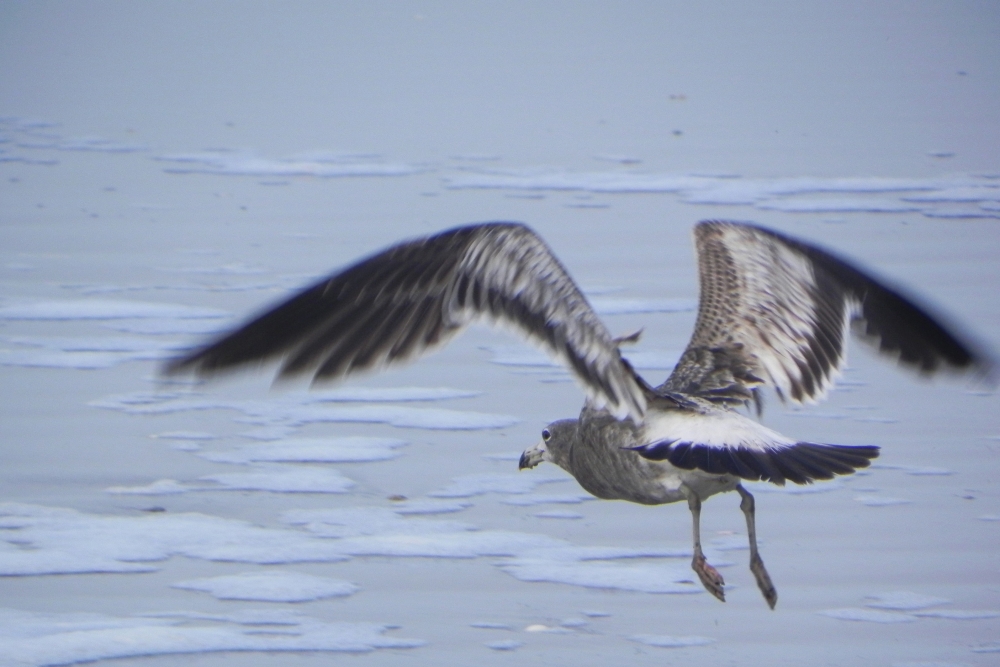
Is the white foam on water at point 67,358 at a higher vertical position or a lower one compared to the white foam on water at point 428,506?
higher

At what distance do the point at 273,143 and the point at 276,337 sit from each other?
911cm

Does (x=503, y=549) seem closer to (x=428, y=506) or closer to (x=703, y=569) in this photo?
(x=428, y=506)

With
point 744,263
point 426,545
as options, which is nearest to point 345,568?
point 426,545

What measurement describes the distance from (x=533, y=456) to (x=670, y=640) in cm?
102

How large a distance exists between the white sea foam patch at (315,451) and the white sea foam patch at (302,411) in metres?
0.27

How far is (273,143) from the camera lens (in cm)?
1353

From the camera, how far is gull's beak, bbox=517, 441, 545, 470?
19.2 ft

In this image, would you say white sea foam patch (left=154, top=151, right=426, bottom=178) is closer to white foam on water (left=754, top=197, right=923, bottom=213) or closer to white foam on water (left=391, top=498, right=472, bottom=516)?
white foam on water (left=754, top=197, right=923, bottom=213)

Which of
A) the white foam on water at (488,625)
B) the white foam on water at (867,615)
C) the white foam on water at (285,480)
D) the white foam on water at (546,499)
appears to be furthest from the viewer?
the white foam on water at (285,480)

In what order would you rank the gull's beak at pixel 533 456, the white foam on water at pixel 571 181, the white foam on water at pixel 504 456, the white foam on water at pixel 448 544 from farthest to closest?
1. the white foam on water at pixel 571 181
2. the white foam on water at pixel 504 456
3. the gull's beak at pixel 533 456
4. the white foam on water at pixel 448 544

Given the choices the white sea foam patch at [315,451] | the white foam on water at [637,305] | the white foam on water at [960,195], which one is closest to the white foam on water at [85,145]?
the white foam on water at [637,305]

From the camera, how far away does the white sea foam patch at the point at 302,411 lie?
7.15m

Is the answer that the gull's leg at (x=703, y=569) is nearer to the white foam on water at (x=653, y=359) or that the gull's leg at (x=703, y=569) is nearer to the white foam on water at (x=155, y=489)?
the white foam on water at (x=155, y=489)

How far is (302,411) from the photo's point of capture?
7.39m
